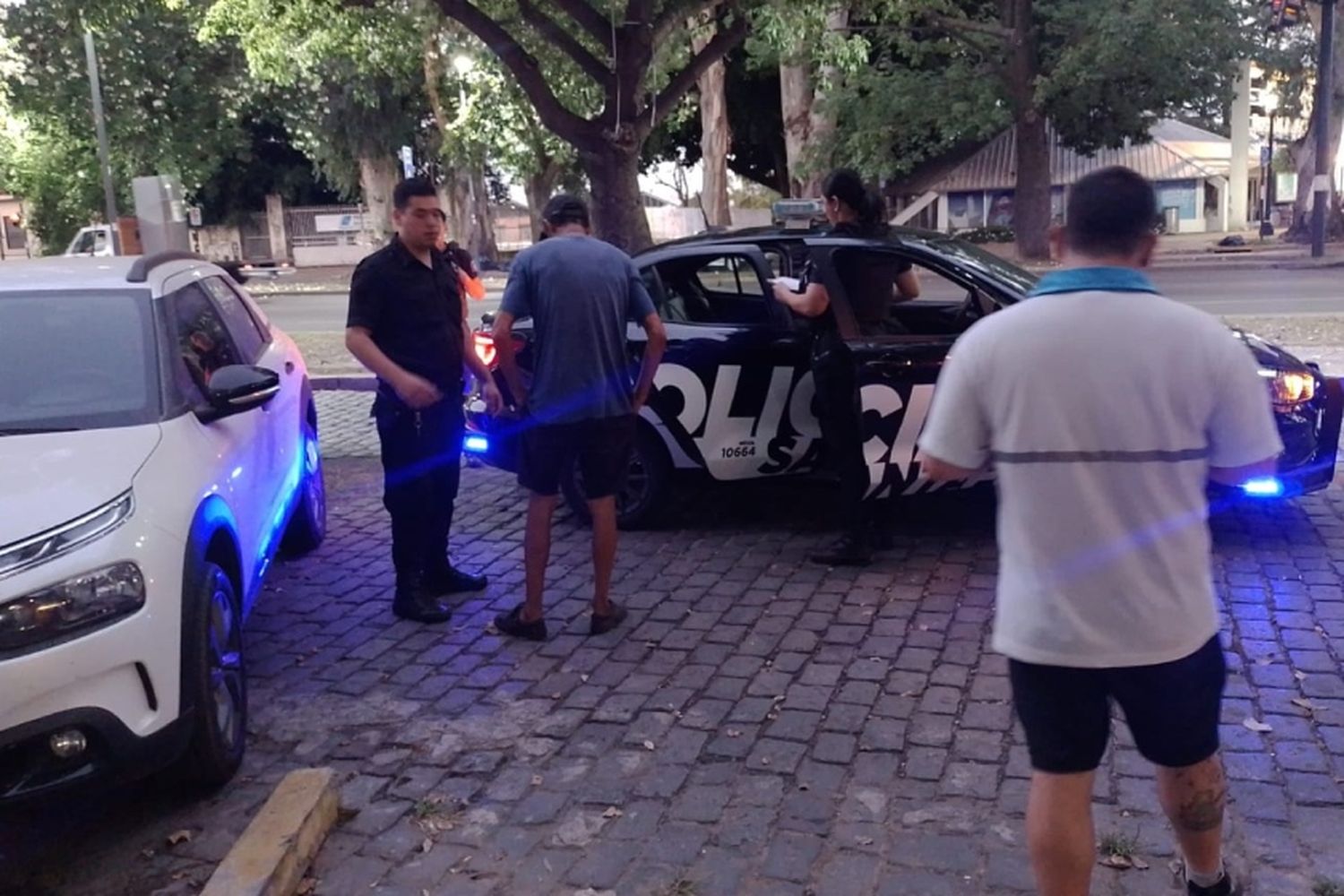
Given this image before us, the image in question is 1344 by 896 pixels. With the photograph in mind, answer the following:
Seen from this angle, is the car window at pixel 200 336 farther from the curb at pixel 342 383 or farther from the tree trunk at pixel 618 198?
the curb at pixel 342 383

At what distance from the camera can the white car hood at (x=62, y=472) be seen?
11.4 ft

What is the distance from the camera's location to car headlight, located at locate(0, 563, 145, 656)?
3.26 metres

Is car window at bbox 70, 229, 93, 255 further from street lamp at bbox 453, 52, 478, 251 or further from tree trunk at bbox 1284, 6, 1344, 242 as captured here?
tree trunk at bbox 1284, 6, 1344, 242

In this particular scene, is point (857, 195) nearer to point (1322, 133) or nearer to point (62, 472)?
point (62, 472)

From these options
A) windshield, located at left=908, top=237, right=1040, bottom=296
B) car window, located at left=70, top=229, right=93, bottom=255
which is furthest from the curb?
car window, located at left=70, top=229, right=93, bottom=255

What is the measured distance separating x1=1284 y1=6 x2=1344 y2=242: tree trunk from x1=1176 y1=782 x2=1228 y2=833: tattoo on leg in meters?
28.4

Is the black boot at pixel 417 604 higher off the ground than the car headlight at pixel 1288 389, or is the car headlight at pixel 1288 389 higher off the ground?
the car headlight at pixel 1288 389

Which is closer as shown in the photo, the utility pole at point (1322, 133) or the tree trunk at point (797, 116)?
the utility pole at point (1322, 133)

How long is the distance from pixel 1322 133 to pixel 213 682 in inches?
1057

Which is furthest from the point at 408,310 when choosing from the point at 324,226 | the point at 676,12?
the point at 324,226

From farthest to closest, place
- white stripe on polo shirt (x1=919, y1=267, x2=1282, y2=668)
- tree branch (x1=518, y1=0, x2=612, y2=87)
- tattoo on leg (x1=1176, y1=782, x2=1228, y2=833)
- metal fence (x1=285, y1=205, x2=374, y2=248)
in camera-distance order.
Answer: metal fence (x1=285, y1=205, x2=374, y2=248) < tree branch (x1=518, y1=0, x2=612, y2=87) < tattoo on leg (x1=1176, y1=782, x2=1228, y2=833) < white stripe on polo shirt (x1=919, y1=267, x2=1282, y2=668)

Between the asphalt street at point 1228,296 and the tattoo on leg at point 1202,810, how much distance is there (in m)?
14.1

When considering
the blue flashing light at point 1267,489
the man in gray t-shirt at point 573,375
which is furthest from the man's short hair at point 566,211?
the blue flashing light at point 1267,489

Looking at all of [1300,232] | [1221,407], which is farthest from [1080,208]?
[1300,232]
